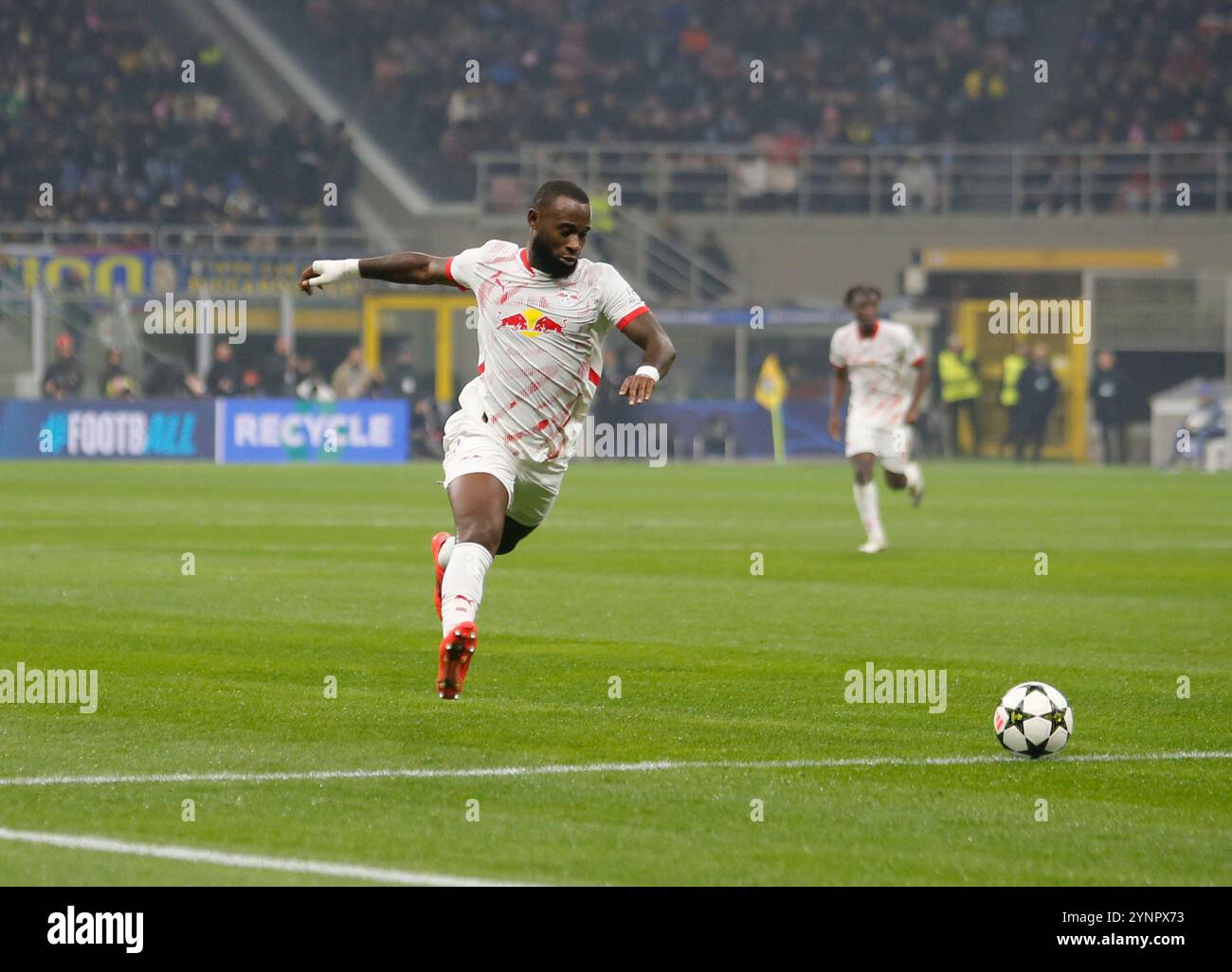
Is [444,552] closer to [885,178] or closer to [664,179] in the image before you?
[664,179]

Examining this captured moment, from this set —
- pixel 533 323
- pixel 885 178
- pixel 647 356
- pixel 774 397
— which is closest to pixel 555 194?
pixel 533 323

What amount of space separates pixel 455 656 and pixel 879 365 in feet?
37.0

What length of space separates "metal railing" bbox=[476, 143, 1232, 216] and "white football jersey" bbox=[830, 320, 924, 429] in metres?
Result: 21.0

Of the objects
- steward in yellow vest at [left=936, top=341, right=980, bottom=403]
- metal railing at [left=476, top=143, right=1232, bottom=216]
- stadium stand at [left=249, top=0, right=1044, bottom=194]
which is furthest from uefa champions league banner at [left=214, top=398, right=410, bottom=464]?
steward in yellow vest at [left=936, top=341, right=980, bottom=403]

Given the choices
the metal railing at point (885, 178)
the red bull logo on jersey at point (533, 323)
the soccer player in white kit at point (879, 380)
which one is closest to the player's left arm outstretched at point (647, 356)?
the red bull logo on jersey at point (533, 323)

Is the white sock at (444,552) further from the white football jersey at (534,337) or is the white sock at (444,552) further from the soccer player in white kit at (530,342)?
the white football jersey at (534,337)

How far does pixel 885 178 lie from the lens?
40375mm

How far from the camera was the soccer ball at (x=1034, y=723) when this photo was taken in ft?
24.3

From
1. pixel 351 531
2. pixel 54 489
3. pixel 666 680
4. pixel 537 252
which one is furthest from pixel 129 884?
pixel 54 489

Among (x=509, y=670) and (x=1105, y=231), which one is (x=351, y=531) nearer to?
(x=509, y=670)

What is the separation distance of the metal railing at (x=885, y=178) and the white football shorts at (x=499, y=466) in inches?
1190

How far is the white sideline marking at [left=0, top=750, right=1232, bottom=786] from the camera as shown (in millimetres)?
6684

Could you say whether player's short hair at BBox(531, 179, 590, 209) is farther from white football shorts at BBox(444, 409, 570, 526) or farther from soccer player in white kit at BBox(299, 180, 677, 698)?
white football shorts at BBox(444, 409, 570, 526)

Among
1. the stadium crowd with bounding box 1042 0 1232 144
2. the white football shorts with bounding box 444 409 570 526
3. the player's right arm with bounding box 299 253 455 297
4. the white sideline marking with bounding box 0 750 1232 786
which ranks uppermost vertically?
the stadium crowd with bounding box 1042 0 1232 144
